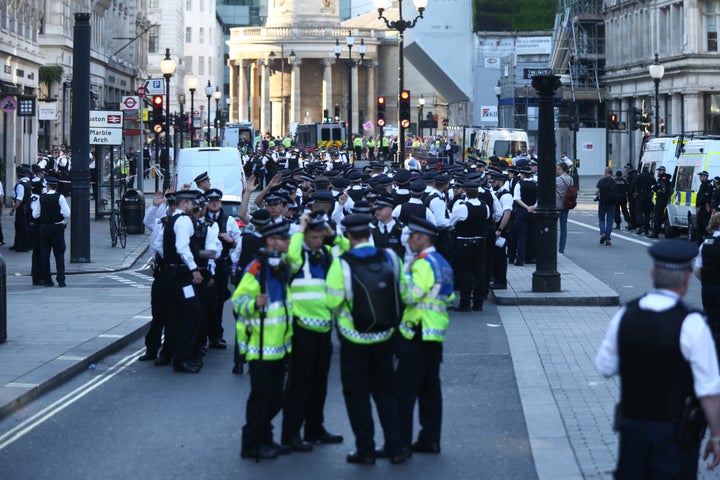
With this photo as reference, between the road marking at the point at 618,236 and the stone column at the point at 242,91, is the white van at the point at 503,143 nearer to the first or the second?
the road marking at the point at 618,236

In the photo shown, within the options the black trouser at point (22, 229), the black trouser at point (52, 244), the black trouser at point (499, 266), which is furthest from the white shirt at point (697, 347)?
the black trouser at point (22, 229)

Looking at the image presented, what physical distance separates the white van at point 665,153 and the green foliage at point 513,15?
62.1m

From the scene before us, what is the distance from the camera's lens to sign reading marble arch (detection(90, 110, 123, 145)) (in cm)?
3186

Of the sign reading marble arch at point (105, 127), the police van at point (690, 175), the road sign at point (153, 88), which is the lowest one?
the police van at point (690, 175)

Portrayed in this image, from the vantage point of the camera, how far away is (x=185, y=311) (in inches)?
579

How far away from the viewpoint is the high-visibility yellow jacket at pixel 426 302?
33.8ft

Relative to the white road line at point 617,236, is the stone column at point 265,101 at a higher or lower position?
higher

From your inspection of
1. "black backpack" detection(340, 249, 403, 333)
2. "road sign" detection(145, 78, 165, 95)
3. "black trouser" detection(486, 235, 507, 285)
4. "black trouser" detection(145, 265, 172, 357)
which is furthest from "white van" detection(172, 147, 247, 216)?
"black backpack" detection(340, 249, 403, 333)

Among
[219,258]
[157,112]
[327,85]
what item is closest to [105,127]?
[157,112]

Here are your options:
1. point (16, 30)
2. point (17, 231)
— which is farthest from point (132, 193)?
point (16, 30)

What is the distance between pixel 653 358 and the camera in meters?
7.11

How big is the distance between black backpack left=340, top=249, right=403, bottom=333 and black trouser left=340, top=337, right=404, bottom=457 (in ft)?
0.66

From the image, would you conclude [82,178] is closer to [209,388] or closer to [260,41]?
[209,388]

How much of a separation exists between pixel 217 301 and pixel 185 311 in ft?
4.83
